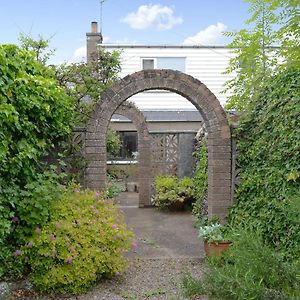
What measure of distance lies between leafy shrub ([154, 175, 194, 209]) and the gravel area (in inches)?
159

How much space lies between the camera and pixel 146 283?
4895mm

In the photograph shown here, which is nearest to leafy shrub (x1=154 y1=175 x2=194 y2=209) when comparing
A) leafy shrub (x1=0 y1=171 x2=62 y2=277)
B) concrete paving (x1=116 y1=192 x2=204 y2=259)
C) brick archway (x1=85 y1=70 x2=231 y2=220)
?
concrete paving (x1=116 y1=192 x2=204 y2=259)

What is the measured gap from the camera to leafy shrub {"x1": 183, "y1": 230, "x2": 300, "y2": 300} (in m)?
2.10

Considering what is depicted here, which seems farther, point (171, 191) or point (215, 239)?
point (171, 191)

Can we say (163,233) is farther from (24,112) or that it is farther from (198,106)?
(24,112)

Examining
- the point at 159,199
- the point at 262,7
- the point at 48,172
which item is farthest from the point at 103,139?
the point at 262,7

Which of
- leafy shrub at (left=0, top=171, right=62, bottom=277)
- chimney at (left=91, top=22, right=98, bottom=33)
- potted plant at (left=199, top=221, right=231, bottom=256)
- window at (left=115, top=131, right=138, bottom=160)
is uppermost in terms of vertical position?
chimney at (left=91, top=22, right=98, bottom=33)

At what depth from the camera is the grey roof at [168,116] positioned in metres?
14.6

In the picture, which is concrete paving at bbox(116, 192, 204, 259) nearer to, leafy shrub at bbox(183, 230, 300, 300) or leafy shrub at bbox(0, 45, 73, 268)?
leafy shrub at bbox(0, 45, 73, 268)

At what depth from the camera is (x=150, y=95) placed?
51.1 ft

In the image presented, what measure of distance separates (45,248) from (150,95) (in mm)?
11809

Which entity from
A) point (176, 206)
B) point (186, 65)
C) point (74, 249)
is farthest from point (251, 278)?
point (186, 65)

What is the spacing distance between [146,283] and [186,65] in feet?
39.0

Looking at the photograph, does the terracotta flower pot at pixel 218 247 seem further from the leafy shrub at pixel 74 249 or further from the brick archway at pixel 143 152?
the brick archway at pixel 143 152
